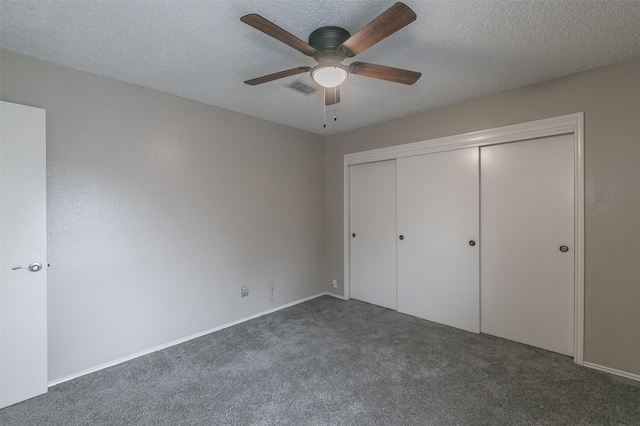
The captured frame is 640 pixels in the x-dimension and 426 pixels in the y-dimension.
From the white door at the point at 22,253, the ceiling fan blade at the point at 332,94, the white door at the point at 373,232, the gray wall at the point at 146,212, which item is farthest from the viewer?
the white door at the point at 373,232

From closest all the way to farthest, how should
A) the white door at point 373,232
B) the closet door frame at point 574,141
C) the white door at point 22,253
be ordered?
1. the white door at point 22,253
2. the closet door frame at point 574,141
3. the white door at point 373,232

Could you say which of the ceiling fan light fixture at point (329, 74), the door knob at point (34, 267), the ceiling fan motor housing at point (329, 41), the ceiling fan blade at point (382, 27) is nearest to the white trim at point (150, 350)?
the door knob at point (34, 267)

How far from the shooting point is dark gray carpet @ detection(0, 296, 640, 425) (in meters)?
1.80

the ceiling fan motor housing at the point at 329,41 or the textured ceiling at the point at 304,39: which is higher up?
the textured ceiling at the point at 304,39

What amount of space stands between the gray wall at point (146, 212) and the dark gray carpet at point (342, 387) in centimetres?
35

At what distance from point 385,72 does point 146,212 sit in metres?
2.37

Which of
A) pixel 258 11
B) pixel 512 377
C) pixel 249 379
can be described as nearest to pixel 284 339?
pixel 249 379

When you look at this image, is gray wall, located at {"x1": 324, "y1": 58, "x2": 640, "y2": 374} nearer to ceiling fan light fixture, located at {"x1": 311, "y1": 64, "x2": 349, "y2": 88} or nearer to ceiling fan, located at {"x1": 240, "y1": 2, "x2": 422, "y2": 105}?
ceiling fan, located at {"x1": 240, "y1": 2, "x2": 422, "y2": 105}

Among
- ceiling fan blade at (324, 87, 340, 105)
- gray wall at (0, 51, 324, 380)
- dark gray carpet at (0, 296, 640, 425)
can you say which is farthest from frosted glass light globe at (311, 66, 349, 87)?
dark gray carpet at (0, 296, 640, 425)

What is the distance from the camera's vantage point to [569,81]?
242cm

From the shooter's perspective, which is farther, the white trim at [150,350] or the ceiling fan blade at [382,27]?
the white trim at [150,350]

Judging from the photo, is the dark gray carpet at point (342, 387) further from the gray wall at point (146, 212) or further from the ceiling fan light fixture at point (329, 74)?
the ceiling fan light fixture at point (329, 74)

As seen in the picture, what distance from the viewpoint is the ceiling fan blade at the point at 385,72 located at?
1.75 meters

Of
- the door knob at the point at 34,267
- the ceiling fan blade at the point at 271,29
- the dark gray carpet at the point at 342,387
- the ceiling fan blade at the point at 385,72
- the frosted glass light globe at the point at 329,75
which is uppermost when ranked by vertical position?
the ceiling fan blade at the point at 271,29
